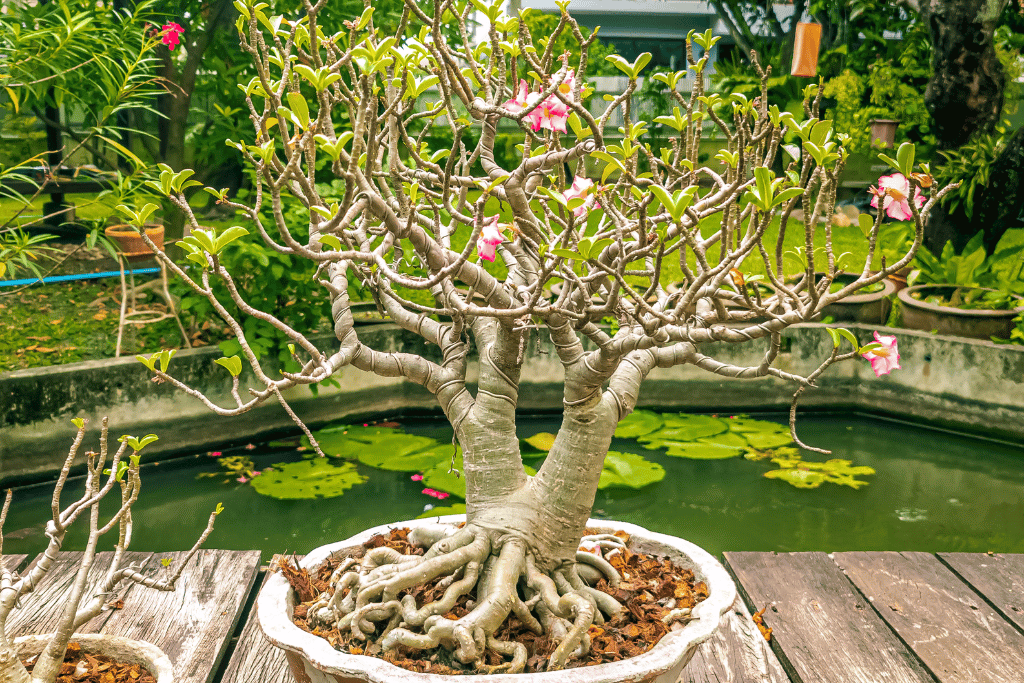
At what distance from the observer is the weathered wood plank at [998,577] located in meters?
1.88

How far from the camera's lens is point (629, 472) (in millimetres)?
3775

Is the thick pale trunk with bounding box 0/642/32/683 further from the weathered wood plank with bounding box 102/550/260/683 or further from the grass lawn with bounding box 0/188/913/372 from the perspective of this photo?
the grass lawn with bounding box 0/188/913/372

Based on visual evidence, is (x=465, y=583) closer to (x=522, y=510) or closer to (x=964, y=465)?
(x=522, y=510)

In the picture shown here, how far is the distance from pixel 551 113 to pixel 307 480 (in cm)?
274

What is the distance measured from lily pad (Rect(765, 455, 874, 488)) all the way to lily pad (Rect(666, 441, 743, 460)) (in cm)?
22

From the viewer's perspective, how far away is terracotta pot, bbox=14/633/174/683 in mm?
1307

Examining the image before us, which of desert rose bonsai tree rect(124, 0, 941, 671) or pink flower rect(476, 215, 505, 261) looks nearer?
desert rose bonsai tree rect(124, 0, 941, 671)

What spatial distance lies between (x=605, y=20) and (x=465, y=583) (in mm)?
14087

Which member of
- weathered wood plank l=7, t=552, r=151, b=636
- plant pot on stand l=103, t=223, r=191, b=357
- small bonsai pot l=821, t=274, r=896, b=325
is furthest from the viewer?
small bonsai pot l=821, t=274, r=896, b=325

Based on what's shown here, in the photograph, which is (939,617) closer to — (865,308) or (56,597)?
(56,597)

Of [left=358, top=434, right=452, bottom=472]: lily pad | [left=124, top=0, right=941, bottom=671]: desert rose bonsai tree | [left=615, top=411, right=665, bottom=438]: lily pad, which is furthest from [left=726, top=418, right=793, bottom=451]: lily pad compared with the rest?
[left=124, top=0, right=941, bottom=671]: desert rose bonsai tree

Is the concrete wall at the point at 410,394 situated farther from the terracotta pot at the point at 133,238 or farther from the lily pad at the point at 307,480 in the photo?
the terracotta pot at the point at 133,238

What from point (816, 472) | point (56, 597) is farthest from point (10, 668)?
point (816, 472)

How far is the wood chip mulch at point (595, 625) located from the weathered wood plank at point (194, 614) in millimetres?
300
